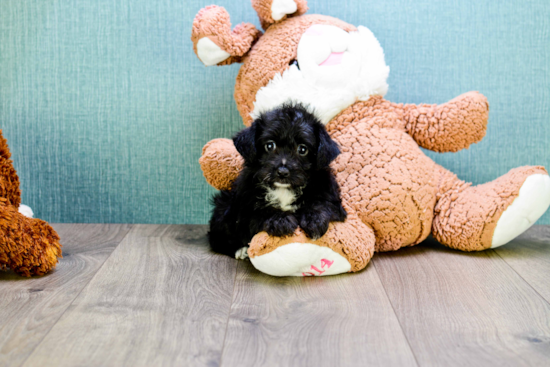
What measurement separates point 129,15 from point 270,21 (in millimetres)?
676

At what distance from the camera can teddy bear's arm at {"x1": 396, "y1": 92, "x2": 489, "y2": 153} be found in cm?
186

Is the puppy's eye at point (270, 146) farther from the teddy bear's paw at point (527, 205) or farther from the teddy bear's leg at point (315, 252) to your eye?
the teddy bear's paw at point (527, 205)

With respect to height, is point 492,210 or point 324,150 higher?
point 324,150

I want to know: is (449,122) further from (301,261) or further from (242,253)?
(242,253)

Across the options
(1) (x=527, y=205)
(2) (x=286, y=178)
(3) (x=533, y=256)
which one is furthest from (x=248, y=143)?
(3) (x=533, y=256)

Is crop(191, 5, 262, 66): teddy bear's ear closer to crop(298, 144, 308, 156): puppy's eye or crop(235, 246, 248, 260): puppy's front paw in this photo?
crop(298, 144, 308, 156): puppy's eye

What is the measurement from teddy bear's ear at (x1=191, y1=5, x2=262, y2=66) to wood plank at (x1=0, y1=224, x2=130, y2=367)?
0.81 metres

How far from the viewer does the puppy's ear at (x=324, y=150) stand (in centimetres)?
154

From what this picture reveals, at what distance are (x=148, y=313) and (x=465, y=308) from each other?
857 mm

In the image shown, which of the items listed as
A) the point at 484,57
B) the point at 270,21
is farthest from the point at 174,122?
the point at 484,57

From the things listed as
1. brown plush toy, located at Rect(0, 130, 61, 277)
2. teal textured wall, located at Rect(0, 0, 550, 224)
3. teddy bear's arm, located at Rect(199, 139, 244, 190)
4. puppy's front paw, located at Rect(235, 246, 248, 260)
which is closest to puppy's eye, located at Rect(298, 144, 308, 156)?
teddy bear's arm, located at Rect(199, 139, 244, 190)

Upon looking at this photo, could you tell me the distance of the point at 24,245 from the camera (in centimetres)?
158

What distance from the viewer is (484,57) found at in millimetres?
2211

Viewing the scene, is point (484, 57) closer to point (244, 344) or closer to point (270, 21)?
point (270, 21)
